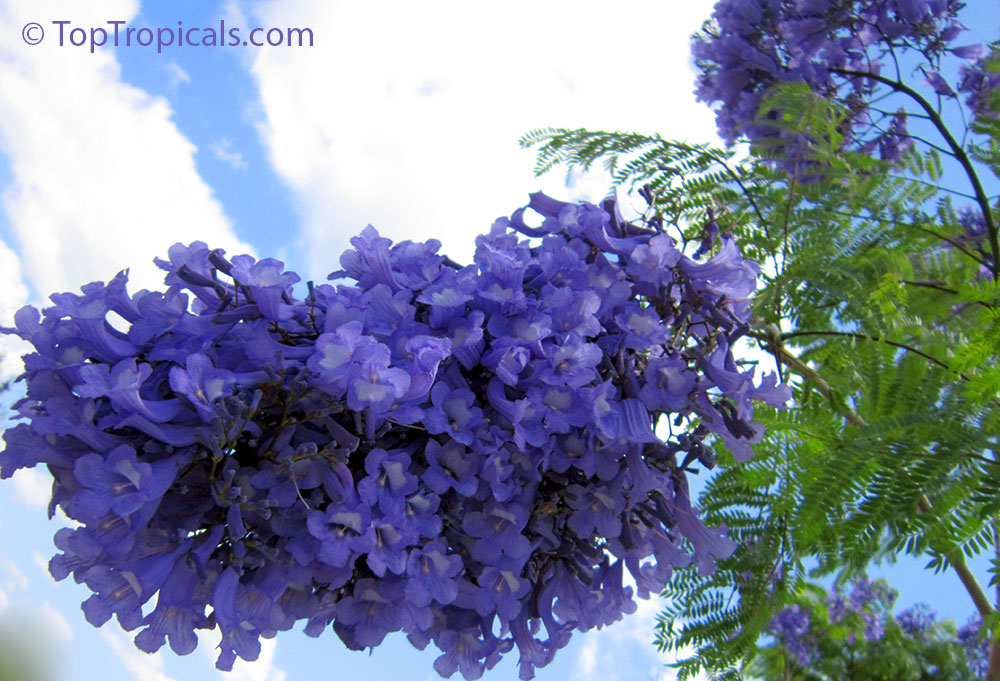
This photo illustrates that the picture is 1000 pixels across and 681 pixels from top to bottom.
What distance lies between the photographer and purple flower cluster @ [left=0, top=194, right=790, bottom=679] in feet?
2.23

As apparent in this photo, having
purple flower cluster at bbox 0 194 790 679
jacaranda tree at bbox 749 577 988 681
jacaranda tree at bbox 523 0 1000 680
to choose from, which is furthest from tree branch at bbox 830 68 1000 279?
jacaranda tree at bbox 749 577 988 681

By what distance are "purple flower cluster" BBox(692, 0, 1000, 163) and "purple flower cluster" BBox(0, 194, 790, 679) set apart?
1691 mm

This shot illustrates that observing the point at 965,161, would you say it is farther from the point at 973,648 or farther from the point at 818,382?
the point at 973,648

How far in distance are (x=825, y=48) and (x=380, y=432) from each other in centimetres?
213

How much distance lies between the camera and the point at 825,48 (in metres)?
2.31

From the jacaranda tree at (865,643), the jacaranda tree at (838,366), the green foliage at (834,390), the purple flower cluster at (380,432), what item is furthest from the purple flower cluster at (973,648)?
the purple flower cluster at (380,432)

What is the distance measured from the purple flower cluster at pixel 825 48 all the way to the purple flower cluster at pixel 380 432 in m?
1.69

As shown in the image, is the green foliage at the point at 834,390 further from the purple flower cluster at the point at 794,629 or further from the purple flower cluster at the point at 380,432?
the purple flower cluster at the point at 794,629

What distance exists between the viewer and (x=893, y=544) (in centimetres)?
106

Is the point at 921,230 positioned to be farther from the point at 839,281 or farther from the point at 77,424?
the point at 77,424

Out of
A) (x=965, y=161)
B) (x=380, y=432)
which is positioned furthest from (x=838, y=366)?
(x=380, y=432)

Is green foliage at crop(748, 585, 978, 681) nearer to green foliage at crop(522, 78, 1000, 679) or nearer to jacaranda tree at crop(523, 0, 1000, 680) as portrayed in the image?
jacaranda tree at crop(523, 0, 1000, 680)

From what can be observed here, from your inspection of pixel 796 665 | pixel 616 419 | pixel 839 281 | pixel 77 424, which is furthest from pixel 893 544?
pixel 796 665

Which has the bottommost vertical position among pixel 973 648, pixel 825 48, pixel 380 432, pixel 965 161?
pixel 380 432
